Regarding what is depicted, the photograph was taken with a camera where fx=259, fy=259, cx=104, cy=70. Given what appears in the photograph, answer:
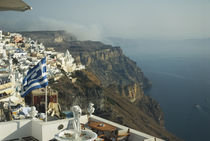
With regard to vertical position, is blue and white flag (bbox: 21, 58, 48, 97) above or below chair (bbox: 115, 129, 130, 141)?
above

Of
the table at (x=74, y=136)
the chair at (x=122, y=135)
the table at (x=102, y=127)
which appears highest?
the table at (x=74, y=136)

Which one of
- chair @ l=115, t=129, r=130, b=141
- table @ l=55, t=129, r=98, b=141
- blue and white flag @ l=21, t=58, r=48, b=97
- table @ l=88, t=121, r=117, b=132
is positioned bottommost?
chair @ l=115, t=129, r=130, b=141

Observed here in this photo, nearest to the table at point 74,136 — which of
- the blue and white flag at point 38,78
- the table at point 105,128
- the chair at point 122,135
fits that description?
the table at point 105,128

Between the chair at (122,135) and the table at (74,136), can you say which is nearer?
the table at (74,136)

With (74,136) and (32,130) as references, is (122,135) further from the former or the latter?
(32,130)

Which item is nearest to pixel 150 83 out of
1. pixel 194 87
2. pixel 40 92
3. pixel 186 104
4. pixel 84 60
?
pixel 194 87

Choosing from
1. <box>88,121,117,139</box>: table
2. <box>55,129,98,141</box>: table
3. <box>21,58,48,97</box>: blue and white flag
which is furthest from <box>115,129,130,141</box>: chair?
<box>21,58,48,97</box>: blue and white flag

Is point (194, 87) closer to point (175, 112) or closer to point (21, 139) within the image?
point (175, 112)

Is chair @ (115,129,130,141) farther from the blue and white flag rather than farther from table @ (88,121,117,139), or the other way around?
the blue and white flag

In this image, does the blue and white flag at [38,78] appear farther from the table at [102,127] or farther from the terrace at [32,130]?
the table at [102,127]

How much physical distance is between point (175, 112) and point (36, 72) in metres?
93.2

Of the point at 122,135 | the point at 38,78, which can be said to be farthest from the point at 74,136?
the point at 38,78

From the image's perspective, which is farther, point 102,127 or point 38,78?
point 102,127

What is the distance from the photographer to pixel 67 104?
159 ft
